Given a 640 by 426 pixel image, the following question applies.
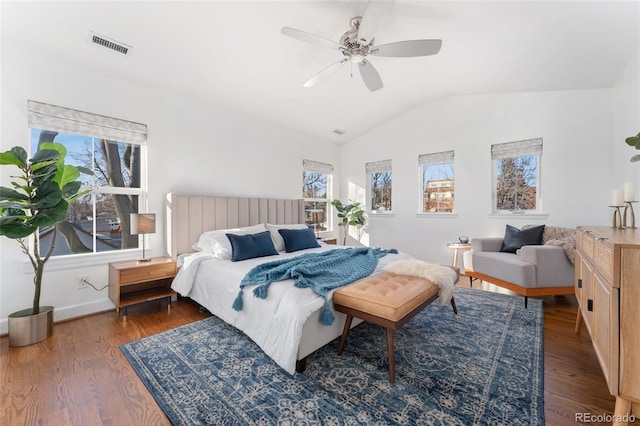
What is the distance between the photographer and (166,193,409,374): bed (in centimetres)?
177

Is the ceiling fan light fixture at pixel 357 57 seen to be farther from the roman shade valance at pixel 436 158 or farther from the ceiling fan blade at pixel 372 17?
the roman shade valance at pixel 436 158

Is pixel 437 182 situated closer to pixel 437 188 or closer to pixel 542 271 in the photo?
pixel 437 188

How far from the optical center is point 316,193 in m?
5.55

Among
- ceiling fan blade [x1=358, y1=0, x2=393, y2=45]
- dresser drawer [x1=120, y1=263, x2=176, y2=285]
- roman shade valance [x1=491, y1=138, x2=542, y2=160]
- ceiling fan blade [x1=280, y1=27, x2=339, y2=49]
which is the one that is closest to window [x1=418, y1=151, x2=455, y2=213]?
roman shade valance [x1=491, y1=138, x2=542, y2=160]

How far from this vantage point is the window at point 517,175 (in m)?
3.86

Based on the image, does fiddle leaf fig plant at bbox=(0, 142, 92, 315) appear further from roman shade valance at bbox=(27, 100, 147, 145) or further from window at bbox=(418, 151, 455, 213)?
window at bbox=(418, 151, 455, 213)

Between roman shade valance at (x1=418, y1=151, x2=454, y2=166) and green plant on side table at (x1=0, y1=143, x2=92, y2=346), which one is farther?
roman shade valance at (x1=418, y1=151, x2=454, y2=166)

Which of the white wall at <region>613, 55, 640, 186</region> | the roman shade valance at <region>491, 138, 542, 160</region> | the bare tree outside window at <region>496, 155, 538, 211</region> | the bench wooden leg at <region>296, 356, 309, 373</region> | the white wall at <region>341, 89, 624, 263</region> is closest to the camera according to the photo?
the bench wooden leg at <region>296, 356, 309, 373</region>

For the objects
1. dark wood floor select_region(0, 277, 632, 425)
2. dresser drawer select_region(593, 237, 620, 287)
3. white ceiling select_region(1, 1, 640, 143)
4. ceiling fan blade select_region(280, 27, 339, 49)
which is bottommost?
dark wood floor select_region(0, 277, 632, 425)

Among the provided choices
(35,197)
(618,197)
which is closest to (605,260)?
(618,197)

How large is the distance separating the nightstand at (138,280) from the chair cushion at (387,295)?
213 cm

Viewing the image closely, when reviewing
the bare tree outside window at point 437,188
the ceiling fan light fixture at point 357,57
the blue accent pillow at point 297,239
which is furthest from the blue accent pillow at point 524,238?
the ceiling fan light fixture at point 357,57

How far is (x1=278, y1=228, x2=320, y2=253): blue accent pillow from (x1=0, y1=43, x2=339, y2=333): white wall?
3.61 feet

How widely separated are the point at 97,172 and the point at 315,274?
9.02 ft
